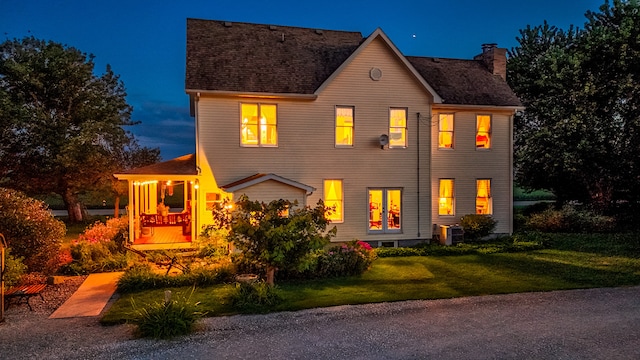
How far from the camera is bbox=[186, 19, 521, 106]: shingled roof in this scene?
17.1 metres

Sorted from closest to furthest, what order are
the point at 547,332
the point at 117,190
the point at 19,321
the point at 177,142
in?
the point at 547,332 → the point at 19,321 → the point at 117,190 → the point at 177,142

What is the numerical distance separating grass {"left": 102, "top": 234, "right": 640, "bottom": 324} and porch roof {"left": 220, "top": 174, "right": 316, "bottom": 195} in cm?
388

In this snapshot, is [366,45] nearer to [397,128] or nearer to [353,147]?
[397,128]

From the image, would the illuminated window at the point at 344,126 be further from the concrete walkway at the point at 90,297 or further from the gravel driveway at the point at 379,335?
the concrete walkway at the point at 90,297

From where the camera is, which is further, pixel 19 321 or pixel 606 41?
pixel 606 41

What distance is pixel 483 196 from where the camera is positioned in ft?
67.4

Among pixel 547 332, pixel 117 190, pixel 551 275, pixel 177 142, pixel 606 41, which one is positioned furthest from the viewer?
pixel 177 142

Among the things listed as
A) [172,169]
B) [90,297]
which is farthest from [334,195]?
[90,297]

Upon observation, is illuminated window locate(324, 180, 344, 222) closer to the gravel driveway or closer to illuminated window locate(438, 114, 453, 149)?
illuminated window locate(438, 114, 453, 149)

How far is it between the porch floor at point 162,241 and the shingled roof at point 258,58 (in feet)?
19.4

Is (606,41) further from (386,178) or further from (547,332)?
(547,332)

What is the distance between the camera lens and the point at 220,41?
1870 cm

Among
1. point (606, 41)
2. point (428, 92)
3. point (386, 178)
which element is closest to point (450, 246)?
point (386, 178)

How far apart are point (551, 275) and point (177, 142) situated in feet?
445
